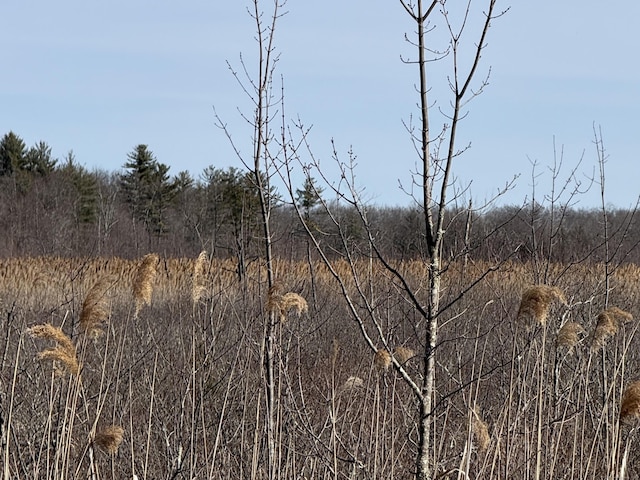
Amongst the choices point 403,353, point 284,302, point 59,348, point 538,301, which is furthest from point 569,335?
point 59,348

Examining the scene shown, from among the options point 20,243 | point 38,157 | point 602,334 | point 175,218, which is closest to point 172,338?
point 602,334

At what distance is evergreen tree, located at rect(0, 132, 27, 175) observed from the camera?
131ft

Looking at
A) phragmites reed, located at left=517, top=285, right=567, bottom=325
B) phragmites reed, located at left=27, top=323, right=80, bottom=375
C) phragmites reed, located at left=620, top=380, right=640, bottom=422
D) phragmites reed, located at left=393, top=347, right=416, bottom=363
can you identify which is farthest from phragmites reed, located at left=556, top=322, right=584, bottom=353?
phragmites reed, located at left=27, top=323, right=80, bottom=375

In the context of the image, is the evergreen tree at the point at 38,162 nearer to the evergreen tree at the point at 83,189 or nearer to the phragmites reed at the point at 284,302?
the evergreen tree at the point at 83,189

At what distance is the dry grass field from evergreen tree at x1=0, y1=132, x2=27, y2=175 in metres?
28.3

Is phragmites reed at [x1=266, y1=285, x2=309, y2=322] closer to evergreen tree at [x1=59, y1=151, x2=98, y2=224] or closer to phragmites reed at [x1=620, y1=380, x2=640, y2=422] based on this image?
phragmites reed at [x1=620, y1=380, x2=640, y2=422]

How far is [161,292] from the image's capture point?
49.4 feet

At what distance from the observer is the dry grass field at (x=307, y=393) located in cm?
405

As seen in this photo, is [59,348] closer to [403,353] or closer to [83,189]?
[403,353]

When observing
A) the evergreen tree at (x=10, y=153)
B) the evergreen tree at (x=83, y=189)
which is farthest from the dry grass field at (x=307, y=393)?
the evergreen tree at (x=10, y=153)

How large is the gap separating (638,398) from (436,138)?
4.50 ft

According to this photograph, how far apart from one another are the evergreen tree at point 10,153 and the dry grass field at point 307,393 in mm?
28301

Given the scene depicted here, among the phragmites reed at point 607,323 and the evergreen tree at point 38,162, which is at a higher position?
the evergreen tree at point 38,162

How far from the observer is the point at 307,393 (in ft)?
26.9
